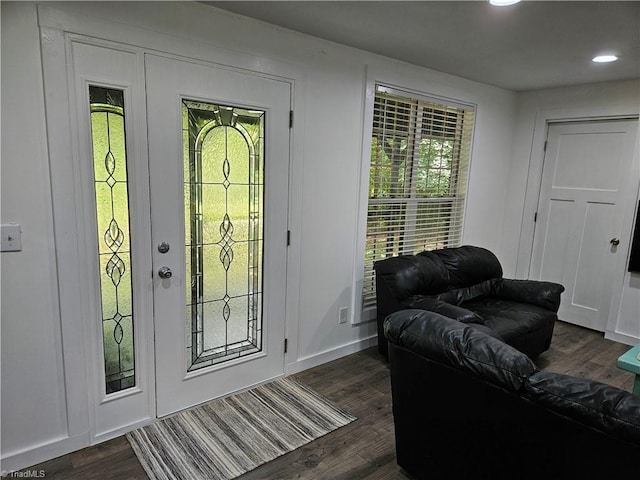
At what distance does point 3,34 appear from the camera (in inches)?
67.9

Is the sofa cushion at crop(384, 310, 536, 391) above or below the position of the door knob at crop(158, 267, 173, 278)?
below

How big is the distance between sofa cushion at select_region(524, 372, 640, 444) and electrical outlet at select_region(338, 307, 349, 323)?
1942 mm

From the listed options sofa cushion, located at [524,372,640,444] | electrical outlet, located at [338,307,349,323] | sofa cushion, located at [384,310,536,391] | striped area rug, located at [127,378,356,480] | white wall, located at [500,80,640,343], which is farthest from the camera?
white wall, located at [500,80,640,343]

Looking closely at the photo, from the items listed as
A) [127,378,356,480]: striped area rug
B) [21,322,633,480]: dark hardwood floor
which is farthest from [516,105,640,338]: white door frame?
[127,378,356,480]: striped area rug

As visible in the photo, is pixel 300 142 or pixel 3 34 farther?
pixel 300 142

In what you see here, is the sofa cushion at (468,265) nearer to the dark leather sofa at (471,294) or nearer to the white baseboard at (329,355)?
the dark leather sofa at (471,294)

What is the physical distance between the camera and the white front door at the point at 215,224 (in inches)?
87.5

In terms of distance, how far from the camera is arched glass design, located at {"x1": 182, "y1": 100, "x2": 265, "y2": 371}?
2352 mm

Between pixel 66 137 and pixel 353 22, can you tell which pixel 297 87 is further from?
pixel 66 137

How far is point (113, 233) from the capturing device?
2121 millimetres

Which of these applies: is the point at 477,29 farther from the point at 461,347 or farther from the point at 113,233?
the point at 113,233

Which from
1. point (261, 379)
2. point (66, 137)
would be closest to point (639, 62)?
point (261, 379)

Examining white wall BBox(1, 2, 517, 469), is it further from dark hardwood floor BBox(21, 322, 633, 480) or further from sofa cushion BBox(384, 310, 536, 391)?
sofa cushion BBox(384, 310, 536, 391)

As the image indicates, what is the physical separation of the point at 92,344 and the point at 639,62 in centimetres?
418
